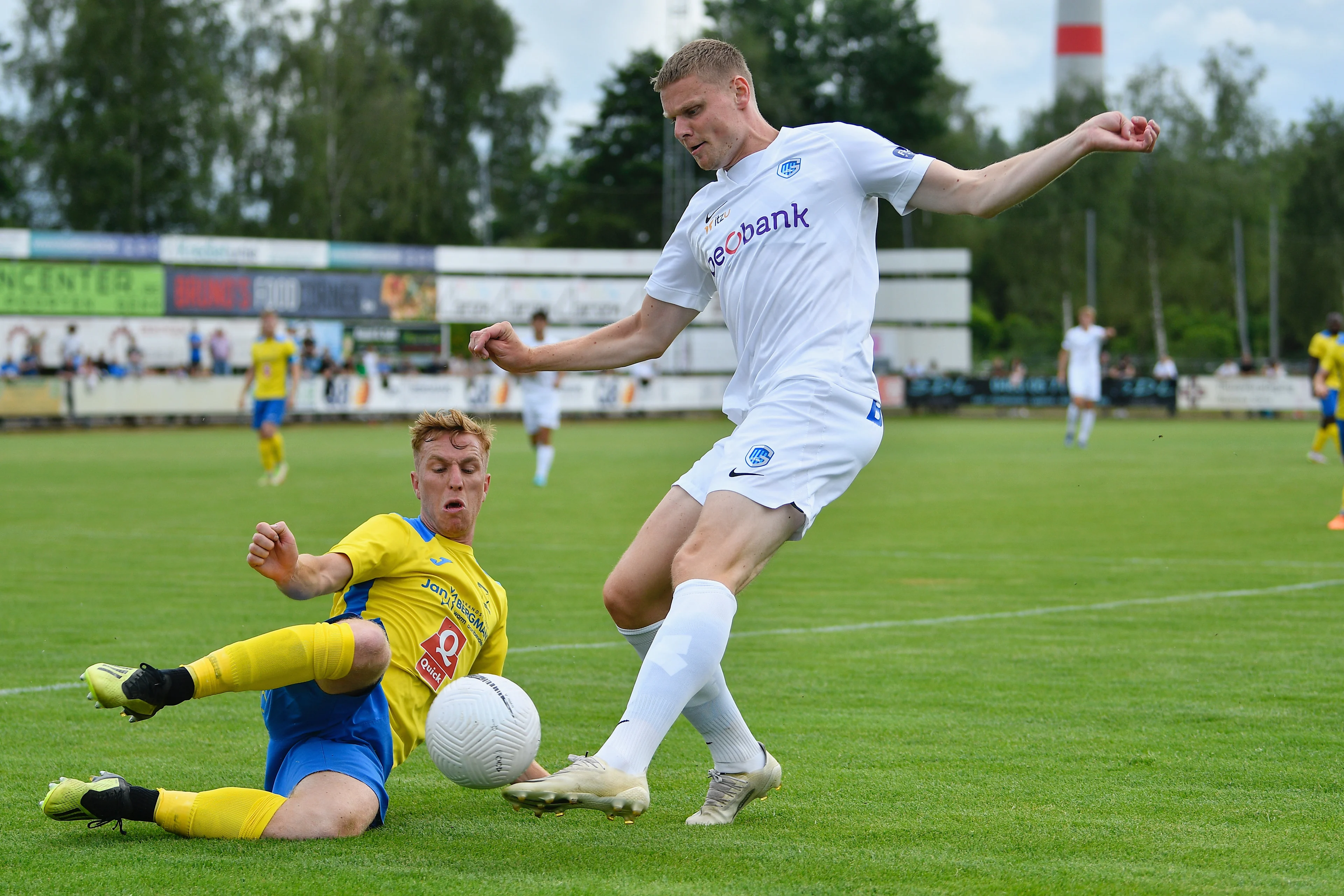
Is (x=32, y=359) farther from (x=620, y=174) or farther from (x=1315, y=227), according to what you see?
(x=1315, y=227)

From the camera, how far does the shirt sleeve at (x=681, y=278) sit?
4.86 meters

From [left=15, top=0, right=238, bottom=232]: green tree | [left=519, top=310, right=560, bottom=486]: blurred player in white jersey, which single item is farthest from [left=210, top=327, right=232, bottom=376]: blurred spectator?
[left=519, top=310, right=560, bottom=486]: blurred player in white jersey

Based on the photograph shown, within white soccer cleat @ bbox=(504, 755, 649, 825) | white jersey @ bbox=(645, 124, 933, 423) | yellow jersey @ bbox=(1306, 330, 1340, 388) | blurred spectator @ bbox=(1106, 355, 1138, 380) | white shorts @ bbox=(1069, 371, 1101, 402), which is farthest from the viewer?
blurred spectator @ bbox=(1106, 355, 1138, 380)

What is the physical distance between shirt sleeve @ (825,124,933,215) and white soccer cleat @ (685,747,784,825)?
1.75 meters

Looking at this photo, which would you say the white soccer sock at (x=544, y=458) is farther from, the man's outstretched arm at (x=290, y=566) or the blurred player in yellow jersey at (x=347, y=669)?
the man's outstretched arm at (x=290, y=566)

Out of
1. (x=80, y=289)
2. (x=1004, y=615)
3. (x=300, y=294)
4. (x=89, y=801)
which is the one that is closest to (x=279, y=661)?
(x=89, y=801)

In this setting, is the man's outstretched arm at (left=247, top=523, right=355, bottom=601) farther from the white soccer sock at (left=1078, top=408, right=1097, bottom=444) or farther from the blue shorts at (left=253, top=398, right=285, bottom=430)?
the white soccer sock at (left=1078, top=408, right=1097, bottom=444)

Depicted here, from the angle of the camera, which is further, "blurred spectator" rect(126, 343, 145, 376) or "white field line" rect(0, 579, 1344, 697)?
"blurred spectator" rect(126, 343, 145, 376)

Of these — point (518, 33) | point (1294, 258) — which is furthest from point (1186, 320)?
point (518, 33)

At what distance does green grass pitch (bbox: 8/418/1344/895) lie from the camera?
149 inches

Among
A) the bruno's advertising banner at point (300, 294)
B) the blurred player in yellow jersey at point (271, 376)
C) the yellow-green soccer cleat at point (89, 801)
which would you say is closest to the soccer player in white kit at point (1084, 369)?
the blurred player in yellow jersey at point (271, 376)

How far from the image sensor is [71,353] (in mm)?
38750

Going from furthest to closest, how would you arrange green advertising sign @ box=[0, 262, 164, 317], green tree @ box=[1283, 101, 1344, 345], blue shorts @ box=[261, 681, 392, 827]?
green tree @ box=[1283, 101, 1344, 345]
green advertising sign @ box=[0, 262, 164, 317]
blue shorts @ box=[261, 681, 392, 827]

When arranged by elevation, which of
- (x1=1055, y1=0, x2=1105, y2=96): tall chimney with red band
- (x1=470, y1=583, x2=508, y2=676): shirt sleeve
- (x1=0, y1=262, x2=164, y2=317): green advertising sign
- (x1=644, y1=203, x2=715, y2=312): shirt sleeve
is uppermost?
(x1=1055, y1=0, x2=1105, y2=96): tall chimney with red band
